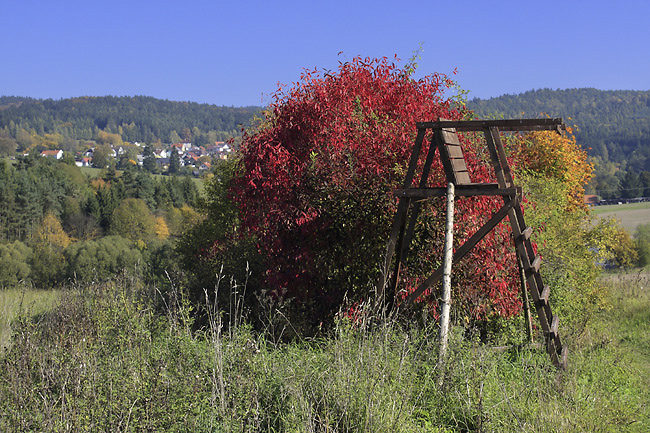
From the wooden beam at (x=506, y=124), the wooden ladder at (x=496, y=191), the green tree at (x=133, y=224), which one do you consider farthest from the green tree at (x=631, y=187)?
the wooden beam at (x=506, y=124)

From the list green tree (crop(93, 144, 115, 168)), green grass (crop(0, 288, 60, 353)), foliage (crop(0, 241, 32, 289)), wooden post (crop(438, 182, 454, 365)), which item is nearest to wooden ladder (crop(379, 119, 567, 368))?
wooden post (crop(438, 182, 454, 365))

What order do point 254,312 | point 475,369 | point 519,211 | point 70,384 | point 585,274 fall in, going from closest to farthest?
1. point 70,384
2. point 475,369
3. point 519,211
4. point 254,312
5. point 585,274

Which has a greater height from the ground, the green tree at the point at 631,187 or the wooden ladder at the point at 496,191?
the wooden ladder at the point at 496,191

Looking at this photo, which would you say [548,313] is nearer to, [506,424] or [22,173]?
[506,424]

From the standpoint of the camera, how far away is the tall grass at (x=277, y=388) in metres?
4.38

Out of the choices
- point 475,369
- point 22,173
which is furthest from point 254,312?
point 22,173

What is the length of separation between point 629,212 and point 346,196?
83944mm

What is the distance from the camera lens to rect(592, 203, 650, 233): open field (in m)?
72.1

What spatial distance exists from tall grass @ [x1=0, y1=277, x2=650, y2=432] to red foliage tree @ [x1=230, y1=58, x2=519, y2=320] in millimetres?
1716

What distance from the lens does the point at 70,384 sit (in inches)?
187

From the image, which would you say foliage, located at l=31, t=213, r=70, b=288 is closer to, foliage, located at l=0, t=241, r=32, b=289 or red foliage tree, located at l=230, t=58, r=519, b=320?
foliage, located at l=0, t=241, r=32, b=289

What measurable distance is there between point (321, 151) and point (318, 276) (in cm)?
171

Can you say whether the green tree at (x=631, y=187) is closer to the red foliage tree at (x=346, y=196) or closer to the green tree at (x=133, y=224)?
the green tree at (x=133, y=224)

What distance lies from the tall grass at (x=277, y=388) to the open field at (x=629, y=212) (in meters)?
68.4
